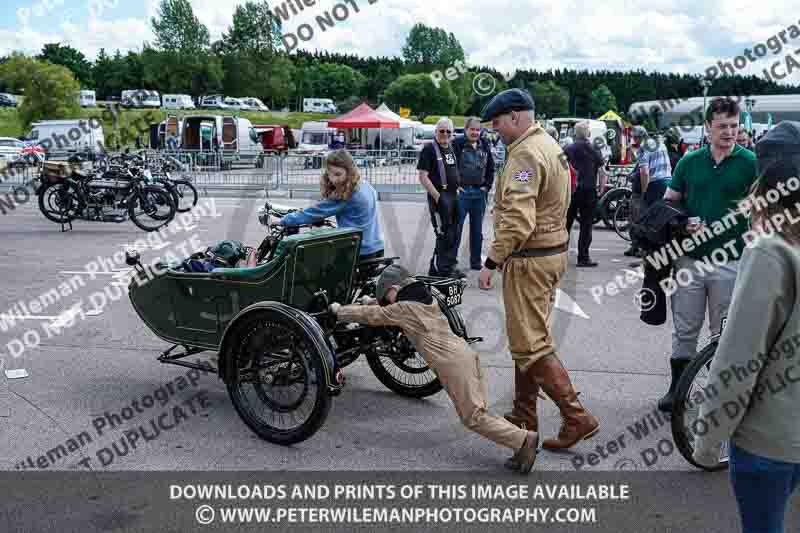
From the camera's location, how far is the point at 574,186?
992 cm

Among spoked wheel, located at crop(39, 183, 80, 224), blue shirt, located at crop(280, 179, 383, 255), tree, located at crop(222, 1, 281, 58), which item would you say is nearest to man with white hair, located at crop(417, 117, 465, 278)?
blue shirt, located at crop(280, 179, 383, 255)

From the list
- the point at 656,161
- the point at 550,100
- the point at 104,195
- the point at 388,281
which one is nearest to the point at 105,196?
the point at 104,195

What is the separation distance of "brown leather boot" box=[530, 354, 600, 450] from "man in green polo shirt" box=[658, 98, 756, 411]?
34.1 inches

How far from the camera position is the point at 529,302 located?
4078mm

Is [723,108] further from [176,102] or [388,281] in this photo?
[176,102]

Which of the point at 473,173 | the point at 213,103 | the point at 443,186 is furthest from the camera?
the point at 213,103

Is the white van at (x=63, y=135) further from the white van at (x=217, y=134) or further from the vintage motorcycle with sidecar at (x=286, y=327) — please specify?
the vintage motorcycle with sidecar at (x=286, y=327)

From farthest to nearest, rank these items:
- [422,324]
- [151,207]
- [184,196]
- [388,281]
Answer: [184,196]
[151,207]
[388,281]
[422,324]

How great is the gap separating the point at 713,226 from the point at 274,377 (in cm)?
257

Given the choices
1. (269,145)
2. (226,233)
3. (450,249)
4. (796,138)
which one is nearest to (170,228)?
(226,233)

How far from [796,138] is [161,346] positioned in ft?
15.3

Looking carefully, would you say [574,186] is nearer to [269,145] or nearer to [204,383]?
[204,383]

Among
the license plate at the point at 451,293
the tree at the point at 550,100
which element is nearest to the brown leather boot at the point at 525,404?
the license plate at the point at 451,293

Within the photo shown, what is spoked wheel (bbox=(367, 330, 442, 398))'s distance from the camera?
4.80 m
